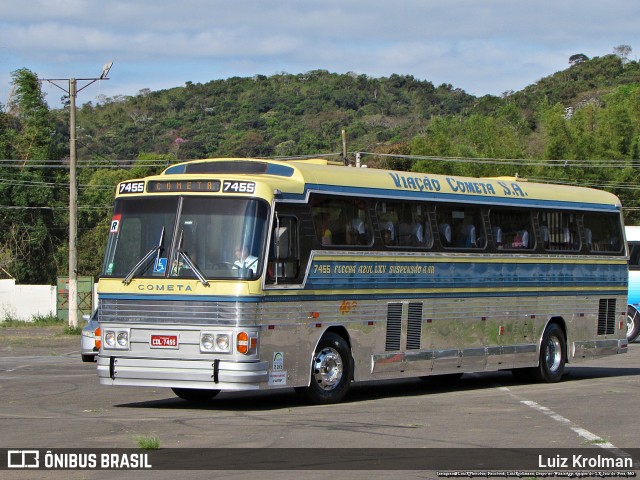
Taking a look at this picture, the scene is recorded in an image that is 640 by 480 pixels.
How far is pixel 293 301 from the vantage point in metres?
15.6

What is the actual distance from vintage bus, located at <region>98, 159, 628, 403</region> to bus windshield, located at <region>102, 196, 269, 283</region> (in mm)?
Result: 19

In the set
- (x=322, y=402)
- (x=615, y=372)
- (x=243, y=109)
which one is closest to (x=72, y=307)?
(x=615, y=372)

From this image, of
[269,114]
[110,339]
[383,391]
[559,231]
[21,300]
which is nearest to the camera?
[110,339]

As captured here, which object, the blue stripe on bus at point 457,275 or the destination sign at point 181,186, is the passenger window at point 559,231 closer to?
the blue stripe on bus at point 457,275

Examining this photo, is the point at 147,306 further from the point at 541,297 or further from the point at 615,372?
the point at 615,372

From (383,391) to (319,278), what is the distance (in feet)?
11.9

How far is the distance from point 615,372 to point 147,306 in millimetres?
11931

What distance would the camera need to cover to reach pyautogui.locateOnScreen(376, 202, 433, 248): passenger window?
57.4 feet

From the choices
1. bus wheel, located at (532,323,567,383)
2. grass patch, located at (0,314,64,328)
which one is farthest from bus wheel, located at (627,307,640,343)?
grass patch, located at (0,314,64,328)

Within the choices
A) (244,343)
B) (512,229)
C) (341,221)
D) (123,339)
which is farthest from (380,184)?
(123,339)

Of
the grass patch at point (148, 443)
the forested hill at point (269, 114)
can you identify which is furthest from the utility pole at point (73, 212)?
the forested hill at point (269, 114)

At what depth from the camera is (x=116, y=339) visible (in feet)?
50.7

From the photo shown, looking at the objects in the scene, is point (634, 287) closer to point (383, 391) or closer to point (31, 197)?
point (383, 391)

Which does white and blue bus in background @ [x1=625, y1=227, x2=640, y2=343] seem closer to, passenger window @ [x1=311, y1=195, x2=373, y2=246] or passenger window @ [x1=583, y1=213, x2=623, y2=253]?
passenger window @ [x1=583, y1=213, x2=623, y2=253]
